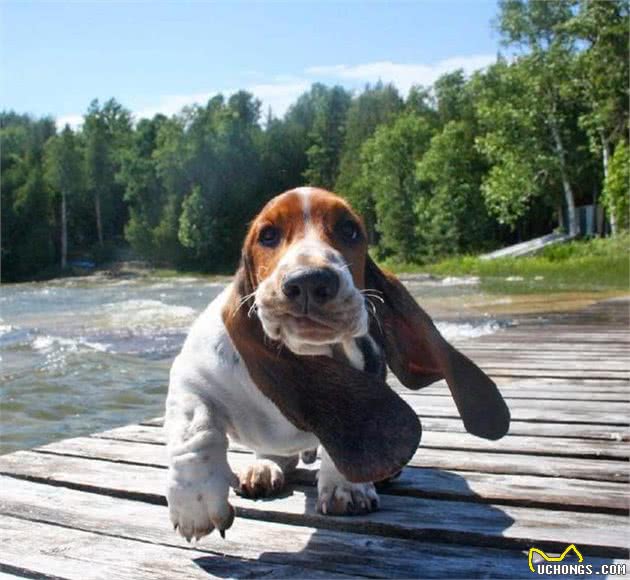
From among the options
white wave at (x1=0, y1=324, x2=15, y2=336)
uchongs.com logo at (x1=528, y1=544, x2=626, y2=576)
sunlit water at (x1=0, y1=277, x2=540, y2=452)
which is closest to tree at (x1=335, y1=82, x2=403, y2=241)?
sunlit water at (x1=0, y1=277, x2=540, y2=452)

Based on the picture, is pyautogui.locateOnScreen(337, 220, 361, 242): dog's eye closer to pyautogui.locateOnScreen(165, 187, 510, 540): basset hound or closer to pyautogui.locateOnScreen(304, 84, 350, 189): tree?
pyautogui.locateOnScreen(165, 187, 510, 540): basset hound

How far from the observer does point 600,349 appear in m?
6.64

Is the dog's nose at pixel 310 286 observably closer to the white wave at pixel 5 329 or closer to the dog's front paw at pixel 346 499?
the dog's front paw at pixel 346 499

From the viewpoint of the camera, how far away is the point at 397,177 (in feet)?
121

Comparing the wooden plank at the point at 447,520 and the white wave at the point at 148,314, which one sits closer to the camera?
the wooden plank at the point at 447,520

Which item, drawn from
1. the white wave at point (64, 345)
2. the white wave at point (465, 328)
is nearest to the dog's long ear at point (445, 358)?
the white wave at point (465, 328)

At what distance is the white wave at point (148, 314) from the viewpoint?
51.0 feet

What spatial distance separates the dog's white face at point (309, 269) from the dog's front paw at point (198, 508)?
42cm

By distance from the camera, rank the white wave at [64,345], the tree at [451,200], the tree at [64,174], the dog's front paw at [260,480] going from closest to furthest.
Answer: the dog's front paw at [260,480] < the white wave at [64,345] < the tree at [451,200] < the tree at [64,174]

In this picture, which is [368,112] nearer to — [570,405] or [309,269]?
[570,405]

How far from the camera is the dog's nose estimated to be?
205cm

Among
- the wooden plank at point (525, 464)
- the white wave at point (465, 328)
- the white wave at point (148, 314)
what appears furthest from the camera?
the white wave at point (148, 314)

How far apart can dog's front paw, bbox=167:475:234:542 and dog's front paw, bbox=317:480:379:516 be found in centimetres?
46

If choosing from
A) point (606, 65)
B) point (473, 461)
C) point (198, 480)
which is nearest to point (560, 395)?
point (473, 461)
